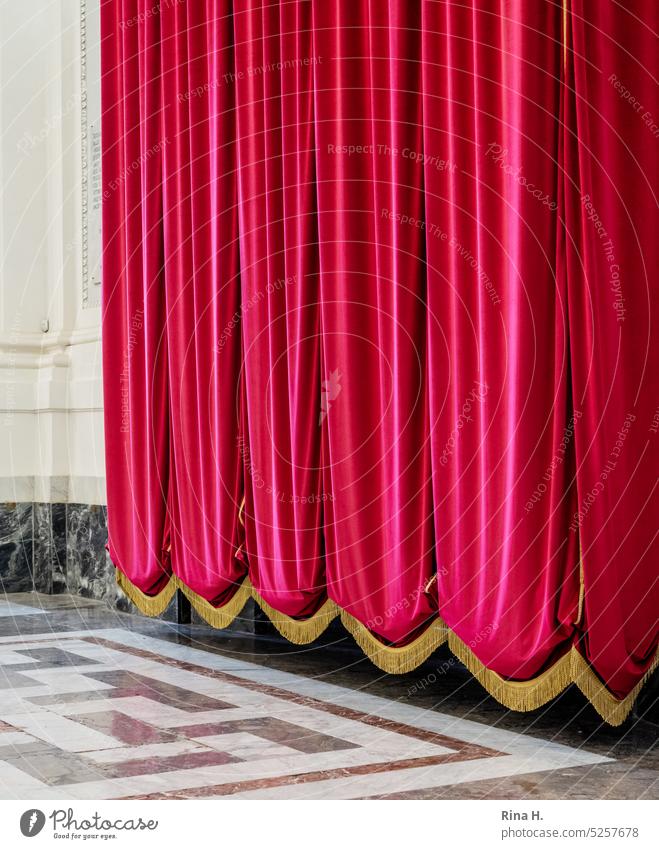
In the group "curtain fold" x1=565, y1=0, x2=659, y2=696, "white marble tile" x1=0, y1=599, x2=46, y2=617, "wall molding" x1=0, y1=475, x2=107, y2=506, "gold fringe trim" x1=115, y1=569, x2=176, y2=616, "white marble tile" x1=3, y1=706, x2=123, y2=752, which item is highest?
"curtain fold" x1=565, y1=0, x2=659, y2=696

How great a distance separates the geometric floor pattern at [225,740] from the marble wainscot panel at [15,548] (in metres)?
1.97

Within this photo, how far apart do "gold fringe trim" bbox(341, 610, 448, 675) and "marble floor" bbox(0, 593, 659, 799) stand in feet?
0.31

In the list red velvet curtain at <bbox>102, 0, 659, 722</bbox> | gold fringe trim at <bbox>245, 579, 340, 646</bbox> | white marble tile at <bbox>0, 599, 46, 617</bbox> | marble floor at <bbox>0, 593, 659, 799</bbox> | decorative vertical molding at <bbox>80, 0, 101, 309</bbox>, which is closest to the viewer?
marble floor at <bbox>0, 593, 659, 799</bbox>

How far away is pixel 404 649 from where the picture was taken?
3371 millimetres

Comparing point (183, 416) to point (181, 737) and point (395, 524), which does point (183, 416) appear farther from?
point (181, 737)

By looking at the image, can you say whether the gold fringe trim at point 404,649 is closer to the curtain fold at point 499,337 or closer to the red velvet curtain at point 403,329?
the red velvet curtain at point 403,329

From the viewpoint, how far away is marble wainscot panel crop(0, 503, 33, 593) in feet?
19.3

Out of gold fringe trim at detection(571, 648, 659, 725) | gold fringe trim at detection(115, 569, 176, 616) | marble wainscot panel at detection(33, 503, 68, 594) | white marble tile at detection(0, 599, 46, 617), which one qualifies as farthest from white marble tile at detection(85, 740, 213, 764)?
marble wainscot panel at detection(33, 503, 68, 594)

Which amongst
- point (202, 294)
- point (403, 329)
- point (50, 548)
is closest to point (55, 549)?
point (50, 548)

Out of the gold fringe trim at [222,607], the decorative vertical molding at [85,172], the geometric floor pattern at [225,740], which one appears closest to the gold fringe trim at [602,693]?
the geometric floor pattern at [225,740]

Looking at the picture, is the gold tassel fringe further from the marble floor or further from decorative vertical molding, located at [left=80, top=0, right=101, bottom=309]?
decorative vertical molding, located at [left=80, top=0, right=101, bottom=309]

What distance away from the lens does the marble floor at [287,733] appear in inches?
99.7

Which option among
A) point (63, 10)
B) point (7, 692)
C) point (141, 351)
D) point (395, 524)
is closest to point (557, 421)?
point (395, 524)
